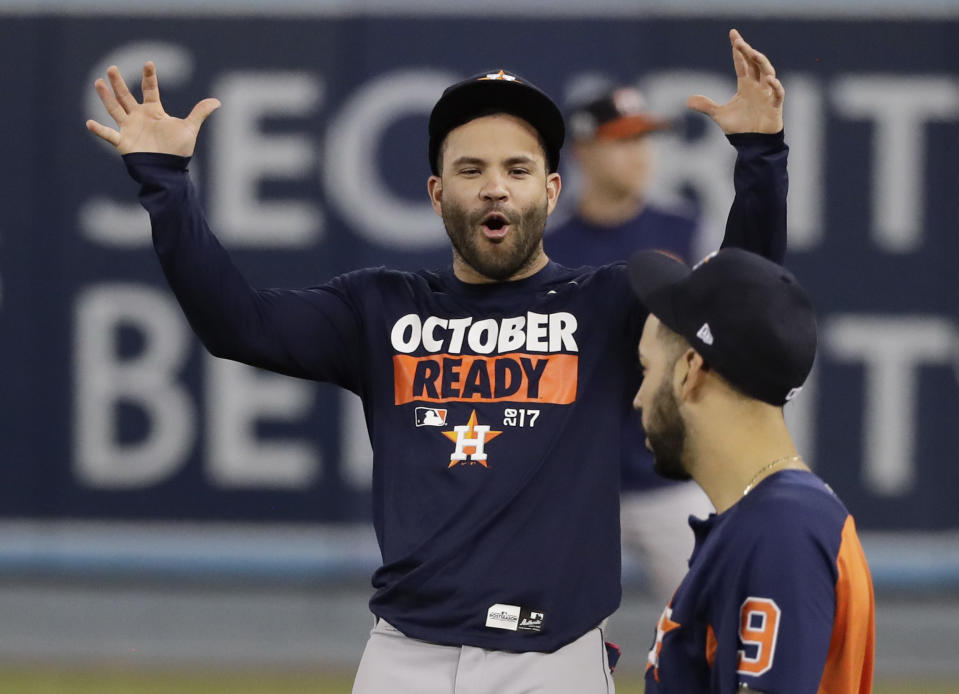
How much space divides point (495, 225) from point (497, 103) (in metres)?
0.31

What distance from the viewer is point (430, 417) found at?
3549mm

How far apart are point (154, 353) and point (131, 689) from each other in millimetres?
2701

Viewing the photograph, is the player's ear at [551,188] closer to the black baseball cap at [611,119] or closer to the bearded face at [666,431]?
the bearded face at [666,431]

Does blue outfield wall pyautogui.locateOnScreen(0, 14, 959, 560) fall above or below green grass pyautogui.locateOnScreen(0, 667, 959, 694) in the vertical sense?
above

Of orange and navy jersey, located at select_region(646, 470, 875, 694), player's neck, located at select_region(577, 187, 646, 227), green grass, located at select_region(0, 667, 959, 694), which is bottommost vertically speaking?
green grass, located at select_region(0, 667, 959, 694)

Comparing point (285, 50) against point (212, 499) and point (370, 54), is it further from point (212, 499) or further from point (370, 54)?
point (212, 499)

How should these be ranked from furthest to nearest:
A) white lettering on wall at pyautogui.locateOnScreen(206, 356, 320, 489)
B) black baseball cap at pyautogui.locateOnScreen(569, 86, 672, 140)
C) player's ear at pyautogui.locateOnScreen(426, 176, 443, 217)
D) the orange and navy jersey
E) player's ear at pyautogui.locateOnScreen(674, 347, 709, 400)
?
1. white lettering on wall at pyautogui.locateOnScreen(206, 356, 320, 489)
2. black baseball cap at pyautogui.locateOnScreen(569, 86, 672, 140)
3. player's ear at pyautogui.locateOnScreen(426, 176, 443, 217)
4. player's ear at pyautogui.locateOnScreen(674, 347, 709, 400)
5. the orange and navy jersey

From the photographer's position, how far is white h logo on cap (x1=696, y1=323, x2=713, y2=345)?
2.71 metres

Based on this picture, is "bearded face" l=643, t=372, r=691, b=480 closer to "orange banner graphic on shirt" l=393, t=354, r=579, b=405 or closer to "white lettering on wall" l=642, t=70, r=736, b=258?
"orange banner graphic on shirt" l=393, t=354, r=579, b=405

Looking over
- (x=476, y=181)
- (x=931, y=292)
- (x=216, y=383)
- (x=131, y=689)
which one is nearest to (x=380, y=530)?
(x=476, y=181)

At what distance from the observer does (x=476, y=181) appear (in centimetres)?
361

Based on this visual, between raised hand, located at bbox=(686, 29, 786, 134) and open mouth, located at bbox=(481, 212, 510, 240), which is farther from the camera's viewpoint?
open mouth, located at bbox=(481, 212, 510, 240)

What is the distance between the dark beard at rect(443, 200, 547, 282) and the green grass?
12.5ft

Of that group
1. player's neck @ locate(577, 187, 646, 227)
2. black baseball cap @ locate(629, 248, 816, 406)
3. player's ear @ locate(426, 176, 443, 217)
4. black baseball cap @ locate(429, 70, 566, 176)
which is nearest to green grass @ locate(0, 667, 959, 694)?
player's neck @ locate(577, 187, 646, 227)
